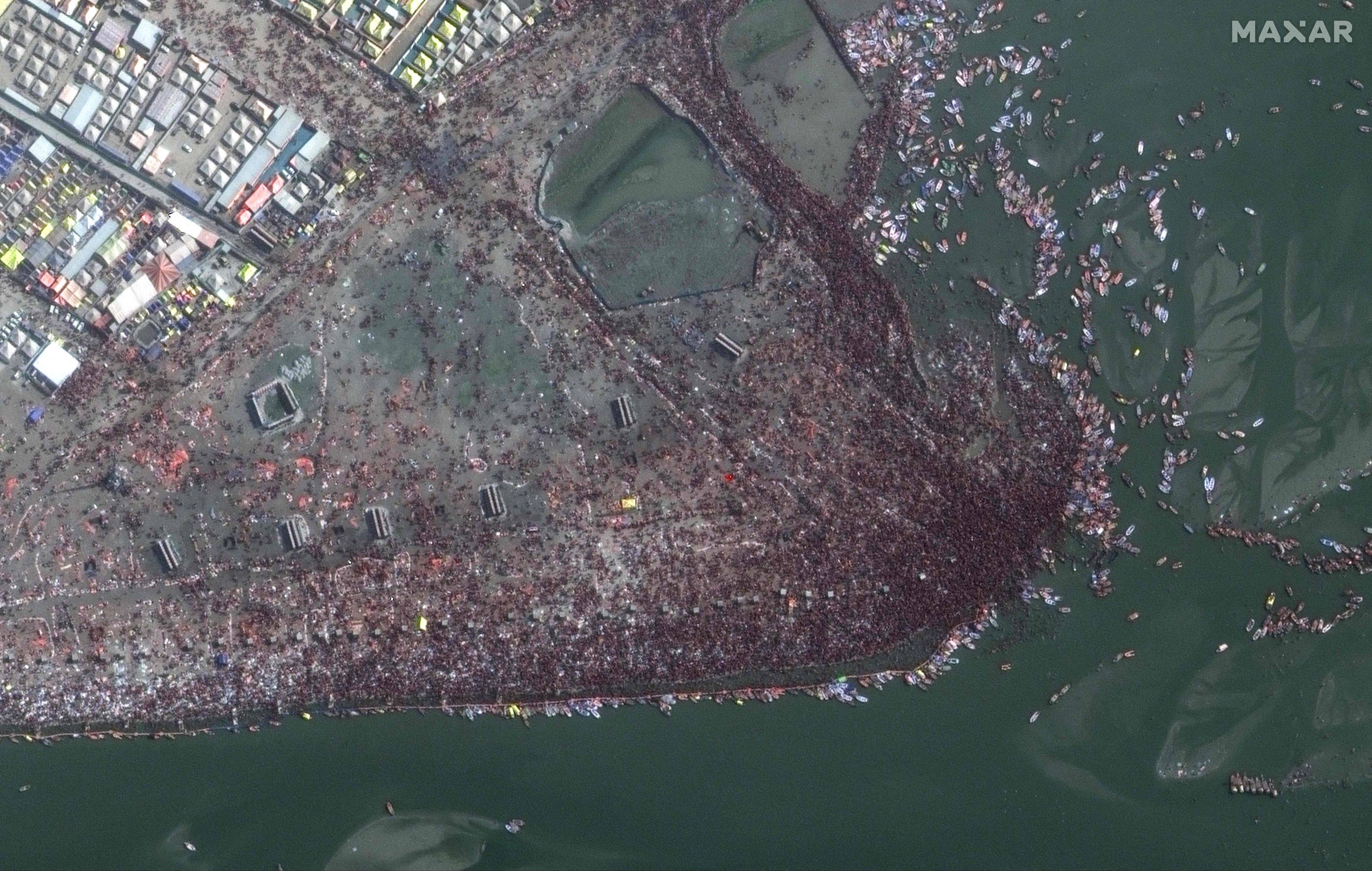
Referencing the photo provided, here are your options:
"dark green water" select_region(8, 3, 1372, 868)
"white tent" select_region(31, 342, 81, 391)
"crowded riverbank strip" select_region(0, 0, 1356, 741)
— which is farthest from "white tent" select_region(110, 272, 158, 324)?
"dark green water" select_region(8, 3, 1372, 868)

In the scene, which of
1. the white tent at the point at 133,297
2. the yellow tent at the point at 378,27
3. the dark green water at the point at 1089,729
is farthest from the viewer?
the yellow tent at the point at 378,27

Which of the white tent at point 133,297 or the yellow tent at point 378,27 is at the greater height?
the yellow tent at point 378,27

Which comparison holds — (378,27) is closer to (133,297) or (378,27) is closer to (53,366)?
(133,297)

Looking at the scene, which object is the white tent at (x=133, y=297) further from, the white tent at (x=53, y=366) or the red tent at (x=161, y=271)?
the white tent at (x=53, y=366)

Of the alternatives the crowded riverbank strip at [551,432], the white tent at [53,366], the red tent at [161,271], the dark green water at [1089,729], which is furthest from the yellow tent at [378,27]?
the dark green water at [1089,729]

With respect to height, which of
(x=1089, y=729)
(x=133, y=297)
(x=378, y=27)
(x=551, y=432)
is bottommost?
(x=1089, y=729)

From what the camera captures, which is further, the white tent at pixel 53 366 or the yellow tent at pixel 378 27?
the yellow tent at pixel 378 27

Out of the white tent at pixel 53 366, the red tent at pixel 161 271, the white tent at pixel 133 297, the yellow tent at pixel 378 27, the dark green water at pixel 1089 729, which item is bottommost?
the dark green water at pixel 1089 729

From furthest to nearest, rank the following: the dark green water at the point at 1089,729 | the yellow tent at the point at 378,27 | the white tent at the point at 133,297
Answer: the yellow tent at the point at 378,27 → the white tent at the point at 133,297 → the dark green water at the point at 1089,729

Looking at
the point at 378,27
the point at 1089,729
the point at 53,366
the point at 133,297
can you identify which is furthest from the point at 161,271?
the point at 1089,729
